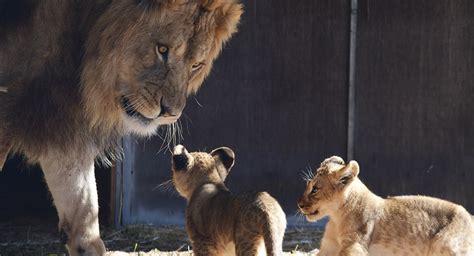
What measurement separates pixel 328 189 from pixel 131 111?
3.26ft

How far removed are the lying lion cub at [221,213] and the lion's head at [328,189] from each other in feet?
1.30

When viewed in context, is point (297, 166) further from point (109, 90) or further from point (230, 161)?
point (109, 90)

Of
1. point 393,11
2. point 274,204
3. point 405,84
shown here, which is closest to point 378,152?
point 405,84

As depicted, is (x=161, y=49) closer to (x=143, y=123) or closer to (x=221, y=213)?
(x=143, y=123)

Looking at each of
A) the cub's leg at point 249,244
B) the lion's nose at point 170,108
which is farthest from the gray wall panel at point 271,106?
the cub's leg at point 249,244

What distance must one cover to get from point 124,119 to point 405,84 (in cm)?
274

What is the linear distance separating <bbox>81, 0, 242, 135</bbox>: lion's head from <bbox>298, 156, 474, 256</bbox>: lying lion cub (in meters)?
0.82

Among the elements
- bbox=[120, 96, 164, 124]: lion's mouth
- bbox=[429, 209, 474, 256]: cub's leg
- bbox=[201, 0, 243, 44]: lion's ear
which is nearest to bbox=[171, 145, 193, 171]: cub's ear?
bbox=[120, 96, 164, 124]: lion's mouth

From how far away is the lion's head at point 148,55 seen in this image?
4574 millimetres

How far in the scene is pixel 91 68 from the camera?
15.5ft

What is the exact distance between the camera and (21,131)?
4.77 m

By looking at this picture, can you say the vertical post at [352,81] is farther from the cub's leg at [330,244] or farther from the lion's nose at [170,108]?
the lion's nose at [170,108]

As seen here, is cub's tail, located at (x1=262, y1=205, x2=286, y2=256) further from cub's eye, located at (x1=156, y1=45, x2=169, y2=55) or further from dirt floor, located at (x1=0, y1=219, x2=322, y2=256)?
dirt floor, located at (x1=0, y1=219, x2=322, y2=256)

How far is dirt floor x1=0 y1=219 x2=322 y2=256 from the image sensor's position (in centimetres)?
637
